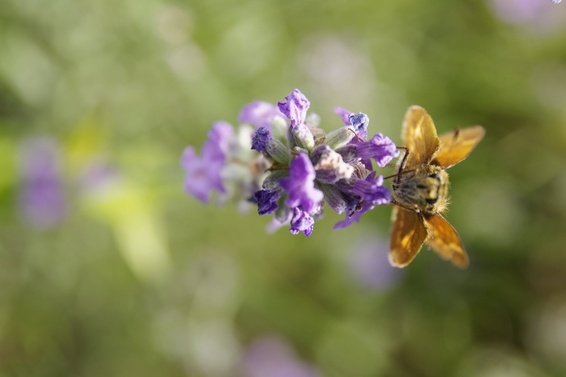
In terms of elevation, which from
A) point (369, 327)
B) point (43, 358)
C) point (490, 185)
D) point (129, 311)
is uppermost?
point (490, 185)

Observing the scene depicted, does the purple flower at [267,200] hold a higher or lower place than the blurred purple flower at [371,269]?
lower

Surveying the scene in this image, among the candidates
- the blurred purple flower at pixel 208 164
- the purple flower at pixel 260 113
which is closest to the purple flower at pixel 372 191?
the purple flower at pixel 260 113

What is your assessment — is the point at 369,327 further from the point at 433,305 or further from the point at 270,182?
the point at 270,182

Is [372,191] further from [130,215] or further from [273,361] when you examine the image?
[273,361]

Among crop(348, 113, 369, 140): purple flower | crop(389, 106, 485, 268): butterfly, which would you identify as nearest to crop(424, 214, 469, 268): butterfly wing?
crop(389, 106, 485, 268): butterfly

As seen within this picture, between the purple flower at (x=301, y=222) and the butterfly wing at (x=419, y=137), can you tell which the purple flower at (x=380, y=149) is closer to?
the butterfly wing at (x=419, y=137)

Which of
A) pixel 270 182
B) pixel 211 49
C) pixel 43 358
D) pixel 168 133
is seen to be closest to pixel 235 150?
pixel 270 182
